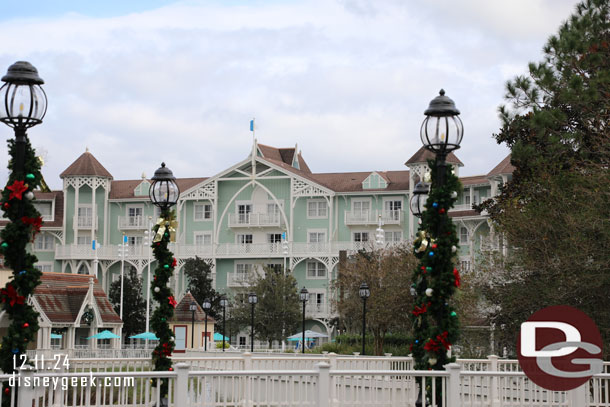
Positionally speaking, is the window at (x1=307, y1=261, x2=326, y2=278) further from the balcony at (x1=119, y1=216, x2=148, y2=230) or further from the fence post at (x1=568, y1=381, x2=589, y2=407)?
the fence post at (x1=568, y1=381, x2=589, y2=407)

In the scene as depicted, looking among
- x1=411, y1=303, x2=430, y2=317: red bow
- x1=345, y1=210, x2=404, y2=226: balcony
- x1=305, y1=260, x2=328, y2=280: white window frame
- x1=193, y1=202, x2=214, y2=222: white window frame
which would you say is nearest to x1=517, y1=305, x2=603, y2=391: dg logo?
x1=411, y1=303, x2=430, y2=317: red bow

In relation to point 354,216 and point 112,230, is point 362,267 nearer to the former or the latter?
point 354,216

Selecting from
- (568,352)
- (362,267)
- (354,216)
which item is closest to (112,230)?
(354,216)

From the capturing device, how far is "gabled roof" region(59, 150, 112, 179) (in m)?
73.2

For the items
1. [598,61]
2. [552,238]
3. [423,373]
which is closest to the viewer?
[423,373]

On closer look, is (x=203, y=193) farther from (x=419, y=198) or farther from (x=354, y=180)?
(x=419, y=198)

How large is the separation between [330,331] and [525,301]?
1691 inches

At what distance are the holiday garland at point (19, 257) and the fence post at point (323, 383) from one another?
3405 millimetres

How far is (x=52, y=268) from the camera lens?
242 ft

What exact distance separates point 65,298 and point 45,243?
37886mm

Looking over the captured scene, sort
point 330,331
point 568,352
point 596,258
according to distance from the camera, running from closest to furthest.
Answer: point 568,352 → point 596,258 → point 330,331

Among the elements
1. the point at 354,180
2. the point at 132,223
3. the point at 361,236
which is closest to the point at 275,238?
the point at 361,236

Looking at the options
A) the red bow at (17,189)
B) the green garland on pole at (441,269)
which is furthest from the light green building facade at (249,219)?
the red bow at (17,189)

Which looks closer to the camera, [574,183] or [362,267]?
[574,183]
